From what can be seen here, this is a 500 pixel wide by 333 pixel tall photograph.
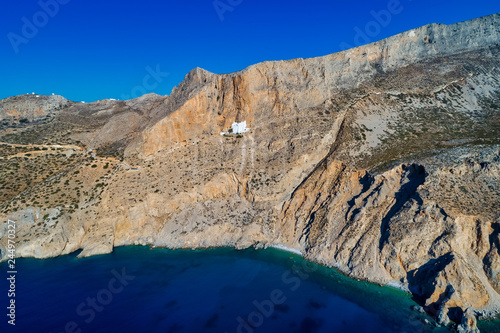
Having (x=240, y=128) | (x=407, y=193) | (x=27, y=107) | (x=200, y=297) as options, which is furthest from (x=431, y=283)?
(x=27, y=107)

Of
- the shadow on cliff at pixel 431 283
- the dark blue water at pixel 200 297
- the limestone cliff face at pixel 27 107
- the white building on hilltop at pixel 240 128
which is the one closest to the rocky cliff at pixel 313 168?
the shadow on cliff at pixel 431 283

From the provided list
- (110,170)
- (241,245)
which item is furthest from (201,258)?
(110,170)

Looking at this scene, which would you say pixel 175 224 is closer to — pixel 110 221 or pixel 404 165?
pixel 110 221

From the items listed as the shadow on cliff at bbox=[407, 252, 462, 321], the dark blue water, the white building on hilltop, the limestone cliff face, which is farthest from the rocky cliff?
the dark blue water

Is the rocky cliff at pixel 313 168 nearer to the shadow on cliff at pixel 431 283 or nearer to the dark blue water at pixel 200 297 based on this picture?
the shadow on cliff at pixel 431 283

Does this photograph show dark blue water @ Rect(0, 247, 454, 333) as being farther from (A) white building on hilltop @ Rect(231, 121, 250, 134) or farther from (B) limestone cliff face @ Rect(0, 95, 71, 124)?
(B) limestone cliff face @ Rect(0, 95, 71, 124)

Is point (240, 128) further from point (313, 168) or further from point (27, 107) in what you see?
point (27, 107)

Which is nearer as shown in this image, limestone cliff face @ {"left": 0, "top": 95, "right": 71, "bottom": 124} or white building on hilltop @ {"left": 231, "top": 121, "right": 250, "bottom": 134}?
white building on hilltop @ {"left": 231, "top": 121, "right": 250, "bottom": 134}
